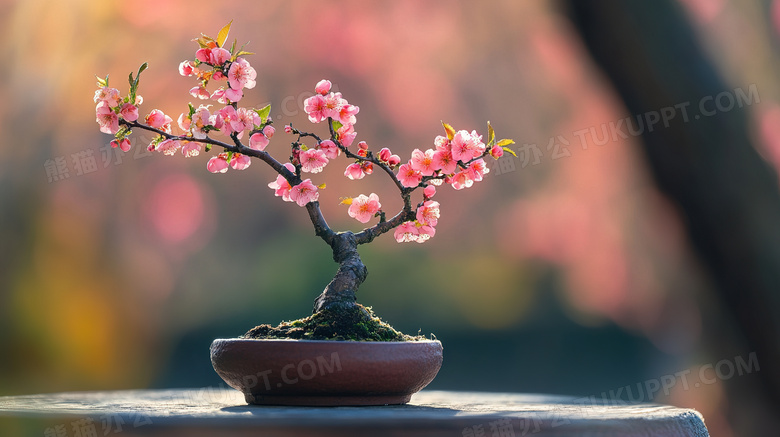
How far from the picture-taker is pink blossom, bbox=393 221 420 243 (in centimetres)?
127

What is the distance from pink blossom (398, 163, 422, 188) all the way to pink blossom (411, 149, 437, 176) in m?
0.02

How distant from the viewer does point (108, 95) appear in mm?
1139

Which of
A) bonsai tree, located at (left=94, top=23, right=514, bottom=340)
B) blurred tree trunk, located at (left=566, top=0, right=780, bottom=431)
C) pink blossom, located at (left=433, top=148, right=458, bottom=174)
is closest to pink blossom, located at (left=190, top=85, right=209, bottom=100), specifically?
bonsai tree, located at (left=94, top=23, right=514, bottom=340)

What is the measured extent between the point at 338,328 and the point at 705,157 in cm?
100

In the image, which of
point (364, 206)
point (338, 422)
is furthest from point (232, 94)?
point (338, 422)

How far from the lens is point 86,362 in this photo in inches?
139

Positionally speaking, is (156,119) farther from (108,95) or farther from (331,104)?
(331,104)

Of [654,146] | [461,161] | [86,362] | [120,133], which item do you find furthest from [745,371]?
[86,362]

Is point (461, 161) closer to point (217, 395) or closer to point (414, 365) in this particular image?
point (414, 365)

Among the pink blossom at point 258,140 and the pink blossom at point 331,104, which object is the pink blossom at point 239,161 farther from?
the pink blossom at point 331,104

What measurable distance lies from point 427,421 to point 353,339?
0.26 metres

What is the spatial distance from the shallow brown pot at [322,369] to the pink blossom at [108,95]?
379mm

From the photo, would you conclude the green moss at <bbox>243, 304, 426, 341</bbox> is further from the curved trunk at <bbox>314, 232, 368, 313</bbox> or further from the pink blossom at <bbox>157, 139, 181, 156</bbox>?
the pink blossom at <bbox>157, 139, 181, 156</bbox>

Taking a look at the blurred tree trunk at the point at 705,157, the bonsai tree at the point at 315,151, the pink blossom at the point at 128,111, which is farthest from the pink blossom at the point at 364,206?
the blurred tree trunk at the point at 705,157
